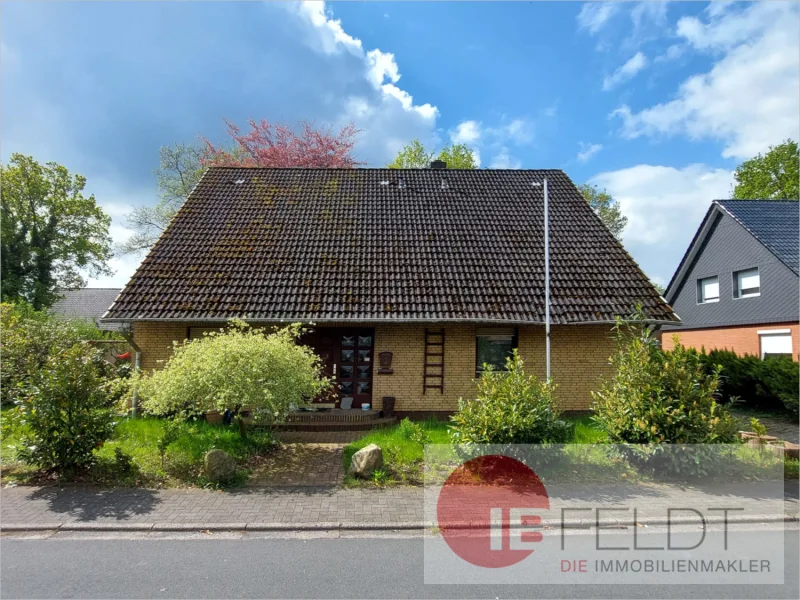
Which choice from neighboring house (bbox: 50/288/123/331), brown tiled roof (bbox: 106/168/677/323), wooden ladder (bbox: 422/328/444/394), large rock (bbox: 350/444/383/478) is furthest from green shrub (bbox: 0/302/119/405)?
neighboring house (bbox: 50/288/123/331)

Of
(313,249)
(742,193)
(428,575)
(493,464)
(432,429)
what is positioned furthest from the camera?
(742,193)

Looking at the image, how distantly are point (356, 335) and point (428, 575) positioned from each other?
7.21 meters

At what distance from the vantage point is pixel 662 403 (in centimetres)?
702

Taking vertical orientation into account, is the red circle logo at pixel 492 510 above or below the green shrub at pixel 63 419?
below

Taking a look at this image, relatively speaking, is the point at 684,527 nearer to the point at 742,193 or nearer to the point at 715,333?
the point at 715,333

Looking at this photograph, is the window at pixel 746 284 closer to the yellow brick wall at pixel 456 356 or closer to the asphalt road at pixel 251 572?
the yellow brick wall at pixel 456 356

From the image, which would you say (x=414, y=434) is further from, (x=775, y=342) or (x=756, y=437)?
(x=775, y=342)

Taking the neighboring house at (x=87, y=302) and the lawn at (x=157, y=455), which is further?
the neighboring house at (x=87, y=302)

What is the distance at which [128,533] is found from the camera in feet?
17.4

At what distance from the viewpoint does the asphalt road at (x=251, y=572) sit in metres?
4.09

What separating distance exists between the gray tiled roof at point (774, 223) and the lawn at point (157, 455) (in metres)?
17.5

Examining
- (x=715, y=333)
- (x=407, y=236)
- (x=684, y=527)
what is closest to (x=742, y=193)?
(x=715, y=333)

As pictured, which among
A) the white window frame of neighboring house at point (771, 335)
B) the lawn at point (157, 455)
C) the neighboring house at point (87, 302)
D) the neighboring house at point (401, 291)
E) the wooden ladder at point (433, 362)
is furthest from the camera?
the neighboring house at point (87, 302)

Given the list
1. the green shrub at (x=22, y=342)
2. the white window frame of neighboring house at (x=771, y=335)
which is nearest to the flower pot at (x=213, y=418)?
the green shrub at (x=22, y=342)
